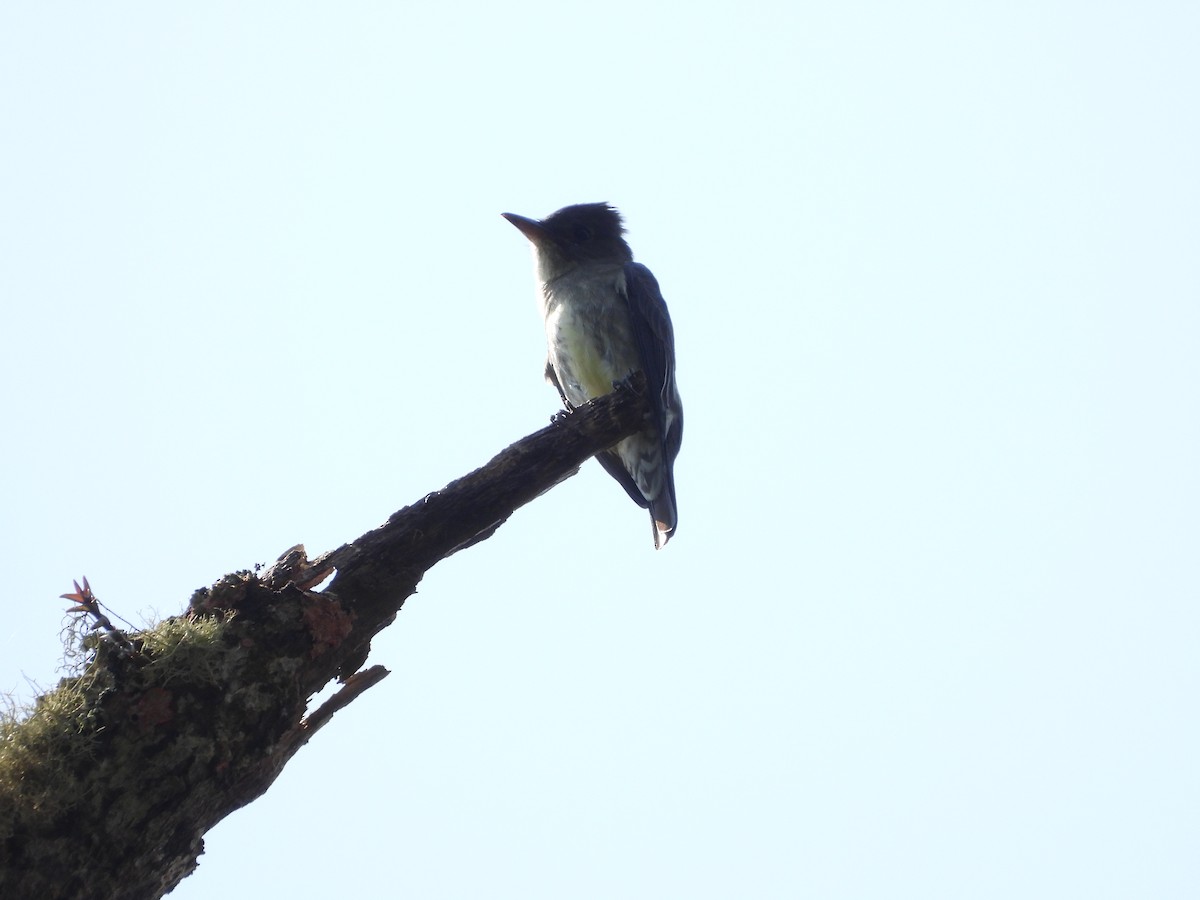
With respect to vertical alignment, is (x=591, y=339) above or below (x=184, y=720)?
above

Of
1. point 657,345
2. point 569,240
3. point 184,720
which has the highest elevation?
point 569,240

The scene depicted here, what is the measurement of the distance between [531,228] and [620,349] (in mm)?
1493

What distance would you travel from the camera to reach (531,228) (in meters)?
9.09

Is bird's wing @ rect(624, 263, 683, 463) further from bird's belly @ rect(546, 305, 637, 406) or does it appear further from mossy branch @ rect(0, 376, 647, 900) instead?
mossy branch @ rect(0, 376, 647, 900)

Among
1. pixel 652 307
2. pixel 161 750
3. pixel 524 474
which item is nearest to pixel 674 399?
pixel 652 307

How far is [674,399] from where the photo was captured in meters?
8.42

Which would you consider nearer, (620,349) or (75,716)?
(75,716)

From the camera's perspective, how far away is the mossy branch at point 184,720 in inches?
141

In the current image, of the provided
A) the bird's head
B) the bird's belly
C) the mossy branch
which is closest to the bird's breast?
the bird's belly

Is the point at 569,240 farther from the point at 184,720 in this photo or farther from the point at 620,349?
the point at 184,720

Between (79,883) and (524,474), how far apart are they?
2.39 m

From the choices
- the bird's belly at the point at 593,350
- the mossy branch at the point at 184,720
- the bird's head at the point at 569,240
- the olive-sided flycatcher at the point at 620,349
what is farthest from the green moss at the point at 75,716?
the bird's head at the point at 569,240

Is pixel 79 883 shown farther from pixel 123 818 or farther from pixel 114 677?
pixel 114 677

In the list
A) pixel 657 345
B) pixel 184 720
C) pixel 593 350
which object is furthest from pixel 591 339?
pixel 184 720
